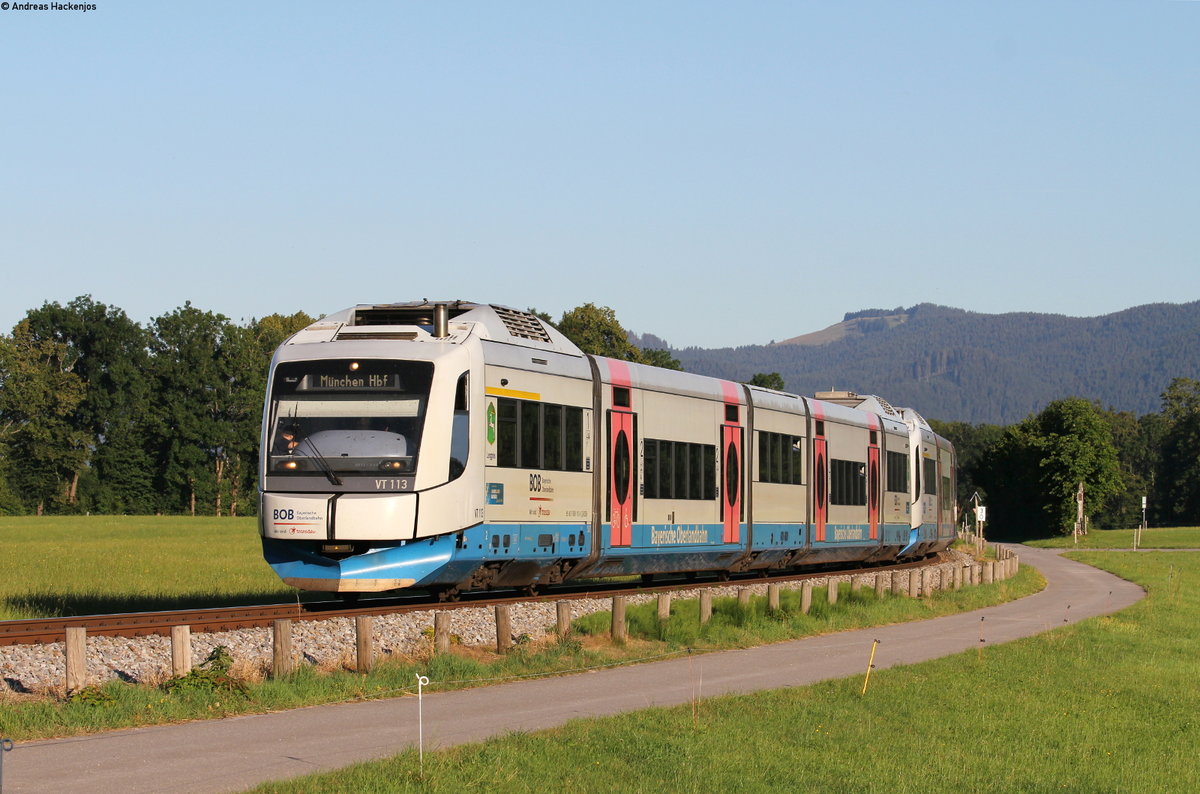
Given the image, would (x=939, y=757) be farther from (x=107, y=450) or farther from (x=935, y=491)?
(x=107, y=450)

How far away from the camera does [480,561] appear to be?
22.8 meters

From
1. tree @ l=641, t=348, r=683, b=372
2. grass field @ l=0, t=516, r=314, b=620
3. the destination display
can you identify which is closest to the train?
the destination display

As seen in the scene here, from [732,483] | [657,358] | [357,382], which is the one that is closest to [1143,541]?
[657,358]

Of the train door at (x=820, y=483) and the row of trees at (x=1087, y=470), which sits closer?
the train door at (x=820, y=483)

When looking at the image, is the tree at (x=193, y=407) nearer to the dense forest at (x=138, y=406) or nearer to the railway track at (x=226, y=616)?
the dense forest at (x=138, y=406)

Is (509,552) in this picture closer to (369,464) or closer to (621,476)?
(369,464)

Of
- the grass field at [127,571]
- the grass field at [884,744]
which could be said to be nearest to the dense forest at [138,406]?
the grass field at [127,571]

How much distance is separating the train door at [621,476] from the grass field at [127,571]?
659 cm

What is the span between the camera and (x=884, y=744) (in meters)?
14.7

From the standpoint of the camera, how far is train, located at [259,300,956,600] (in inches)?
840

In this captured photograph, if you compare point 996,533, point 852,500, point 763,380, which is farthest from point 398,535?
point 996,533

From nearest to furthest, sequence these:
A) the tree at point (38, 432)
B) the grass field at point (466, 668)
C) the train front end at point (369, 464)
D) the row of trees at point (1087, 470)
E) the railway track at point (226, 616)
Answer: the grass field at point (466, 668), the railway track at point (226, 616), the train front end at point (369, 464), the tree at point (38, 432), the row of trees at point (1087, 470)

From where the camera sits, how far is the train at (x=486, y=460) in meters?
21.3

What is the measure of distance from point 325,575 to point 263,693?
5783 mm
